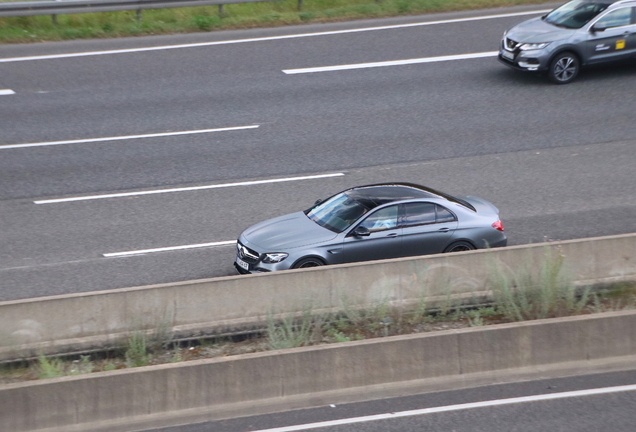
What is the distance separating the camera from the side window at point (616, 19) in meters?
Result: 18.4

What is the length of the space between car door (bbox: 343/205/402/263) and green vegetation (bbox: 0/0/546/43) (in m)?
12.8

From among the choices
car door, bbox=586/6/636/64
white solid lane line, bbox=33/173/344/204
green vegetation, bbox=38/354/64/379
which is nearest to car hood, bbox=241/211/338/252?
white solid lane line, bbox=33/173/344/204

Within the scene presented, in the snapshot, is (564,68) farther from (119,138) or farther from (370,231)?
(119,138)

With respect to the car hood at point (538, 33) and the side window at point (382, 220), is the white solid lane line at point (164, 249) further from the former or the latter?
the car hood at point (538, 33)

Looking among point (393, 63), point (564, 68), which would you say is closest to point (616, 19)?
point (564, 68)

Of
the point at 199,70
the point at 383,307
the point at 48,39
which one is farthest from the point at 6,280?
the point at 48,39

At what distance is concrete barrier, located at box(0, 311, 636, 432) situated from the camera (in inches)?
303

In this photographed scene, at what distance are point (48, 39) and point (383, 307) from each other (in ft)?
50.2

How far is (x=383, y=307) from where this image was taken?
9.59 m

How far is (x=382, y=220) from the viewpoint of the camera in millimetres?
10992

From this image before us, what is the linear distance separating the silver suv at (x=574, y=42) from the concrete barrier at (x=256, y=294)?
8639 millimetres

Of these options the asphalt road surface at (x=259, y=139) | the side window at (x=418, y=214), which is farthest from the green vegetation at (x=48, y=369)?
the side window at (x=418, y=214)

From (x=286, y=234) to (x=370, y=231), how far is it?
1142mm

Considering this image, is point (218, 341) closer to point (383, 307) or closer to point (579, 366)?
point (383, 307)
